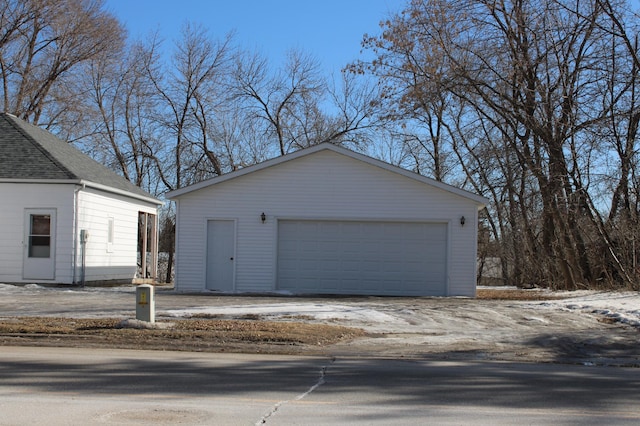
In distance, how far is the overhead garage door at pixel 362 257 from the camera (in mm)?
22094

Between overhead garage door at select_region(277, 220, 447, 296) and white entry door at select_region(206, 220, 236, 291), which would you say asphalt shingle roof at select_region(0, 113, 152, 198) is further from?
overhead garage door at select_region(277, 220, 447, 296)

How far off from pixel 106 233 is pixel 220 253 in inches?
216

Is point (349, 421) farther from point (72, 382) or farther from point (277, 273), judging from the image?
point (277, 273)

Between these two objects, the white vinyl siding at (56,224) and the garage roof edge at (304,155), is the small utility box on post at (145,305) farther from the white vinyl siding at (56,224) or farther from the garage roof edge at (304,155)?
the white vinyl siding at (56,224)

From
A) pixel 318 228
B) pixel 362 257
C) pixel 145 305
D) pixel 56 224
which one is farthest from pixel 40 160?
pixel 145 305

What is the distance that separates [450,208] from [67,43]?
26851 millimetres

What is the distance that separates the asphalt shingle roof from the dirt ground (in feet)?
31.2

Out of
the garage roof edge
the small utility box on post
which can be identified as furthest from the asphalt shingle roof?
the small utility box on post

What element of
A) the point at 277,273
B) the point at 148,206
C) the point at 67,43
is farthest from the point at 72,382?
the point at 67,43

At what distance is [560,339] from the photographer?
13023 mm

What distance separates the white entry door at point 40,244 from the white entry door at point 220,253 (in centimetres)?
486

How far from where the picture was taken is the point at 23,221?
22500mm

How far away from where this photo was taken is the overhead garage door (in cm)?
2209

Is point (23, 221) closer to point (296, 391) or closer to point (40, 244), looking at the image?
point (40, 244)
